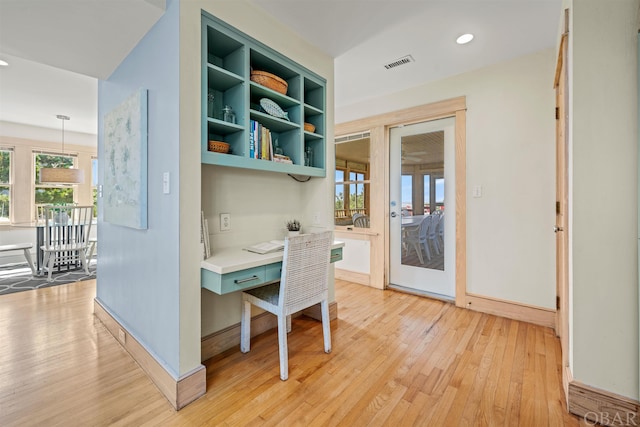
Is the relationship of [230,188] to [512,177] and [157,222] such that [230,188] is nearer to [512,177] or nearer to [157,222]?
[157,222]

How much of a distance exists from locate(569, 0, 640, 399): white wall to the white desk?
5.44 feet

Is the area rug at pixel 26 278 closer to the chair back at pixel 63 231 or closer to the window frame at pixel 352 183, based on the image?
the chair back at pixel 63 231

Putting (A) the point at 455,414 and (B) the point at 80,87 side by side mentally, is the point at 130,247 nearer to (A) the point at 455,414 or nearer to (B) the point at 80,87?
(A) the point at 455,414

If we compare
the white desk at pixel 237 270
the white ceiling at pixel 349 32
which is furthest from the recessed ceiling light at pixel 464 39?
the white desk at pixel 237 270

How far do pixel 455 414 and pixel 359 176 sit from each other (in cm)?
274

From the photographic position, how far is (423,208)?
10.6 feet

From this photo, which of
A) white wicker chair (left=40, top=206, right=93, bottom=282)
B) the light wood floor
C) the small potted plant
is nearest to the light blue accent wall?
the light wood floor

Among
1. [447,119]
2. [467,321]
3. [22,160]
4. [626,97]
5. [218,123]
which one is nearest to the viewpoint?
[626,97]

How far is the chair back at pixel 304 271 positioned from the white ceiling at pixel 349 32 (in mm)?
1557

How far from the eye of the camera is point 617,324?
4.42ft

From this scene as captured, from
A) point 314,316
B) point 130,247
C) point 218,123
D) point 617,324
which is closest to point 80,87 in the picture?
point 130,247

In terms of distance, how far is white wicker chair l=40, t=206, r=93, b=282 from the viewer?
3.99 metres

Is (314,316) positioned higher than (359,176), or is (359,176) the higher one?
(359,176)

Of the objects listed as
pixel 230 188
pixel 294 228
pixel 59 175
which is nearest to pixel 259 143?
pixel 230 188
